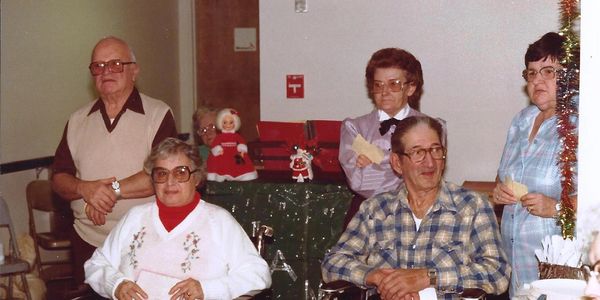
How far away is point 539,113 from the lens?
150 inches

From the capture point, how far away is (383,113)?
14.3ft

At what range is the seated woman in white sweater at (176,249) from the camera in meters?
3.55

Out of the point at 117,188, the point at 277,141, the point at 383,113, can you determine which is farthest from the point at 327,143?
the point at 117,188

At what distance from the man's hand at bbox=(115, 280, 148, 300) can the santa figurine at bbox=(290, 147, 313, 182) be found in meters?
1.47

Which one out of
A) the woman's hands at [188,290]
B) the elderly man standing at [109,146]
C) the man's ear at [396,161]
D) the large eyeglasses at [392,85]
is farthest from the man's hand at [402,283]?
the elderly man standing at [109,146]

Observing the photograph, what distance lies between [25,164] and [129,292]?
116 inches

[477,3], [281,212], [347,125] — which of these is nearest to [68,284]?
[281,212]

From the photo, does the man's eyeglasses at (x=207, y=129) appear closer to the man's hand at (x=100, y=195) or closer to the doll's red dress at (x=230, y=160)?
the doll's red dress at (x=230, y=160)

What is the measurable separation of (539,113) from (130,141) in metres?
1.86

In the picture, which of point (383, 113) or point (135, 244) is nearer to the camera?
point (135, 244)

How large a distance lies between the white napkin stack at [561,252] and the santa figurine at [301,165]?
1.98 m

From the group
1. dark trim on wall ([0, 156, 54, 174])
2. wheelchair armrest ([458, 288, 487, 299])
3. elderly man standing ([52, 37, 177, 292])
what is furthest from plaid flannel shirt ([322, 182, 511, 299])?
dark trim on wall ([0, 156, 54, 174])

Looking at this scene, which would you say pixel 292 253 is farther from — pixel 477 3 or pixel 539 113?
pixel 477 3

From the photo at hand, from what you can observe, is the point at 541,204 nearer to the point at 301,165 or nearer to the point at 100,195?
the point at 301,165
